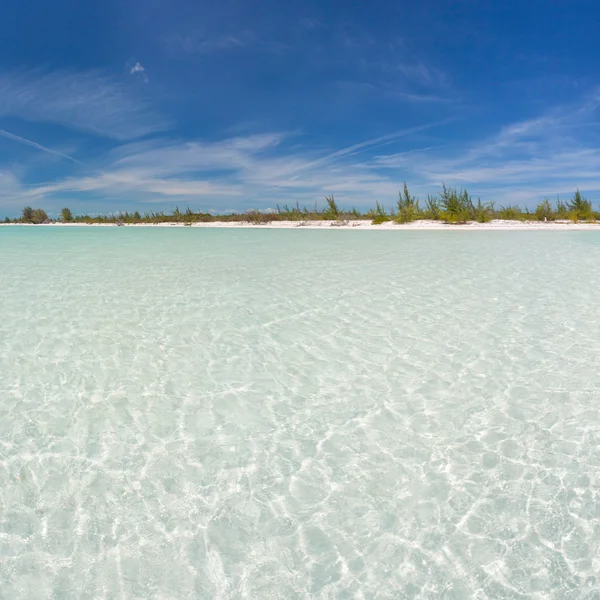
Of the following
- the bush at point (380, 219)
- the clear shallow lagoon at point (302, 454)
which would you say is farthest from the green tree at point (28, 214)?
the clear shallow lagoon at point (302, 454)

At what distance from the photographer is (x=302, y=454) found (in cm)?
263

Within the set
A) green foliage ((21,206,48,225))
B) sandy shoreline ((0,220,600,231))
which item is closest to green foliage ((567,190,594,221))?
sandy shoreline ((0,220,600,231))

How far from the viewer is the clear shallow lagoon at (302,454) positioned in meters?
1.83

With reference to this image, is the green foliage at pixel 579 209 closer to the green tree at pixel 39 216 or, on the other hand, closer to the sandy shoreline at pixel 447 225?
the sandy shoreline at pixel 447 225

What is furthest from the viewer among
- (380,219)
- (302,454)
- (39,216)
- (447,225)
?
(39,216)

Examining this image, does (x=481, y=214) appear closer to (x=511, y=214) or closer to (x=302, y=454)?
(x=511, y=214)

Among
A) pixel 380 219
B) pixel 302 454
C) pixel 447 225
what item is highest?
pixel 380 219

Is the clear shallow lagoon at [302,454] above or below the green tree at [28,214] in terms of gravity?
below

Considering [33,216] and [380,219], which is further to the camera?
[33,216]

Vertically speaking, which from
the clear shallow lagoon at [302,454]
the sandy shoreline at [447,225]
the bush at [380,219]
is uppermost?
the bush at [380,219]

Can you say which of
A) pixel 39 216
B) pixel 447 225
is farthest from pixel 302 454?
pixel 39 216

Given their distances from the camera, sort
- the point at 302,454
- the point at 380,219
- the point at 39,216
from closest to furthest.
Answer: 1. the point at 302,454
2. the point at 380,219
3. the point at 39,216

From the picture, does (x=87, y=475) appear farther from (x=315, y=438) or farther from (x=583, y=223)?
(x=583, y=223)

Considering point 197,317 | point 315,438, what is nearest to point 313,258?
point 197,317
